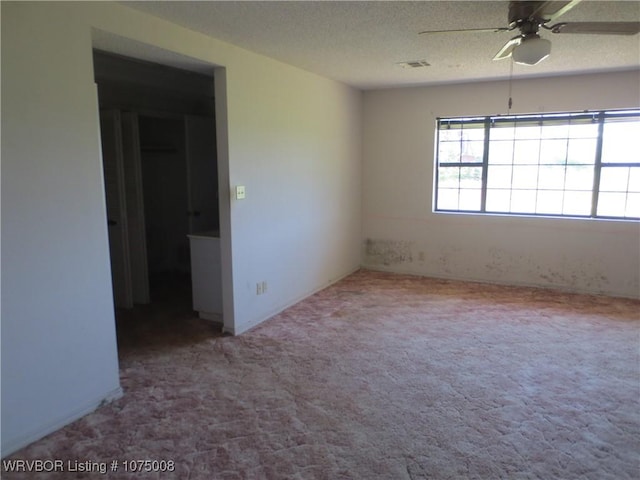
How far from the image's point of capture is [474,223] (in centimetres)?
567

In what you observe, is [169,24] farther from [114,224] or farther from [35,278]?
[114,224]

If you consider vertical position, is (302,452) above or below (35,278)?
below

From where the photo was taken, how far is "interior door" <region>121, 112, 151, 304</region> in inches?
180

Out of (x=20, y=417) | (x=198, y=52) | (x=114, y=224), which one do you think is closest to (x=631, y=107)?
(x=198, y=52)

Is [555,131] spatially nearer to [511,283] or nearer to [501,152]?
[501,152]

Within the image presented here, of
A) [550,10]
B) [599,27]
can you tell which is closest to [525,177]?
[599,27]

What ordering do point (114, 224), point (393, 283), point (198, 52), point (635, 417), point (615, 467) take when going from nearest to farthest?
point (615, 467)
point (635, 417)
point (198, 52)
point (114, 224)
point (393, 283)

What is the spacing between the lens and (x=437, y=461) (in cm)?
228

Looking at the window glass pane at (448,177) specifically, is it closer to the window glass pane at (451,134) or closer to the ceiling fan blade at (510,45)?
the window glass pane at (451,134)

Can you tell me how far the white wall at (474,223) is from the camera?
4.97 meters

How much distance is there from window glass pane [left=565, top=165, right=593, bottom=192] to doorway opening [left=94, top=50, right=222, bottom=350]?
408 cm

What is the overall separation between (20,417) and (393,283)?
4.17 meters

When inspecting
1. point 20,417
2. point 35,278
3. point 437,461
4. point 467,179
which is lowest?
point 437,461

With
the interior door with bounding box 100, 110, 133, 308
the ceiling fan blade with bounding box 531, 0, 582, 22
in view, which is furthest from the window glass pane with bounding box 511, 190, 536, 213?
the interior door with bounding box 100, 110, 133, 308
